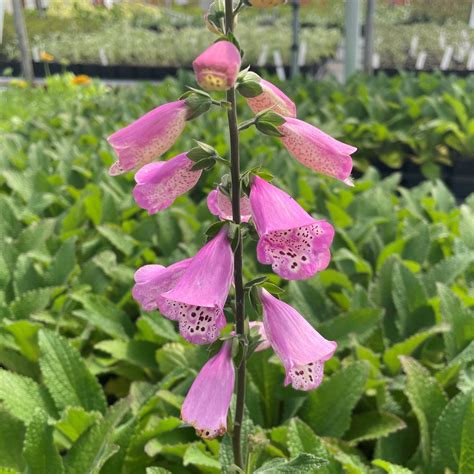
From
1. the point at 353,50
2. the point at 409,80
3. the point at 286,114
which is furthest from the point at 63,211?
the point at 353,50

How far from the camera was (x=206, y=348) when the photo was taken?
4.25 feet

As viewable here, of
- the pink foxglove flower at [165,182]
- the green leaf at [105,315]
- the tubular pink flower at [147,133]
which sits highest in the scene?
the tubular pink flower at [147,133]

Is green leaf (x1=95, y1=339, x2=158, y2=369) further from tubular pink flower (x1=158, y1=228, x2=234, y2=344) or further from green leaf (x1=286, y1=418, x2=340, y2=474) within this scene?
tubular pink flower (x1=158, y1=228, x2=234, y2=344)

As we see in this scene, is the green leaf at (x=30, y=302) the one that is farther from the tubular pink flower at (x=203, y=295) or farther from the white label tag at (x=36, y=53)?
the white label tag at (x=36, y=53)

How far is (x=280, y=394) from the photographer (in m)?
1.85

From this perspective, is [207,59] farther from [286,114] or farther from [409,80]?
[409,80]

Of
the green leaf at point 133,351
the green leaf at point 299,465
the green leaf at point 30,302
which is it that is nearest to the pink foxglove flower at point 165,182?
the green leaf at point 299,465

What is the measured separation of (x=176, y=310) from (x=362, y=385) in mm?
948

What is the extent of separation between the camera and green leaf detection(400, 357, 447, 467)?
166 cm

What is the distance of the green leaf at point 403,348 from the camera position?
6.33 ft

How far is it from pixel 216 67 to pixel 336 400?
1.23 metres

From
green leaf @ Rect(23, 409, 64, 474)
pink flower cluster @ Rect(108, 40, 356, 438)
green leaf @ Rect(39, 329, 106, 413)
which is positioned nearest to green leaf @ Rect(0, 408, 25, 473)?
green leaf @ Rect(39, 329, 106, 413)

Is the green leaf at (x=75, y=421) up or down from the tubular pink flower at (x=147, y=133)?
down

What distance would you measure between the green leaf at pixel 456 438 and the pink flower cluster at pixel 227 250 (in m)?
0.73
